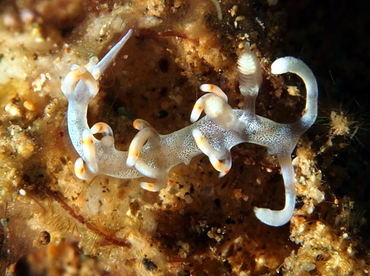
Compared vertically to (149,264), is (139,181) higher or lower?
higher

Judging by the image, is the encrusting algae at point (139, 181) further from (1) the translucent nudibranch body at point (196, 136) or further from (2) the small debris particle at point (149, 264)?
(1) the translucent nudibranch body at point (196, 136)

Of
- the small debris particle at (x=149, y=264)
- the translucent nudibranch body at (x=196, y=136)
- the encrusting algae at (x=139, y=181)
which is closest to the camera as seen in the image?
the translucent nudibranch body at (x=196, y=136)

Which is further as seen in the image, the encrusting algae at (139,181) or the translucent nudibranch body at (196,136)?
the encrusting algae at (139,181)

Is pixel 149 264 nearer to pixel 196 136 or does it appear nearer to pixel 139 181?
pixel 139 181

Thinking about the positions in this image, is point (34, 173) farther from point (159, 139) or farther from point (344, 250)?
point (344, 250)

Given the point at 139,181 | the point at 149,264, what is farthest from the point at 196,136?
the point at 149,264

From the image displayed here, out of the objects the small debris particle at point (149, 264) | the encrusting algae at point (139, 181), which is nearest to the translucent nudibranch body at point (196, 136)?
the encrusting algae at point (139, 181)

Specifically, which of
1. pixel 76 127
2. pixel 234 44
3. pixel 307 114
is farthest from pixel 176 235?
pixel 234 44
